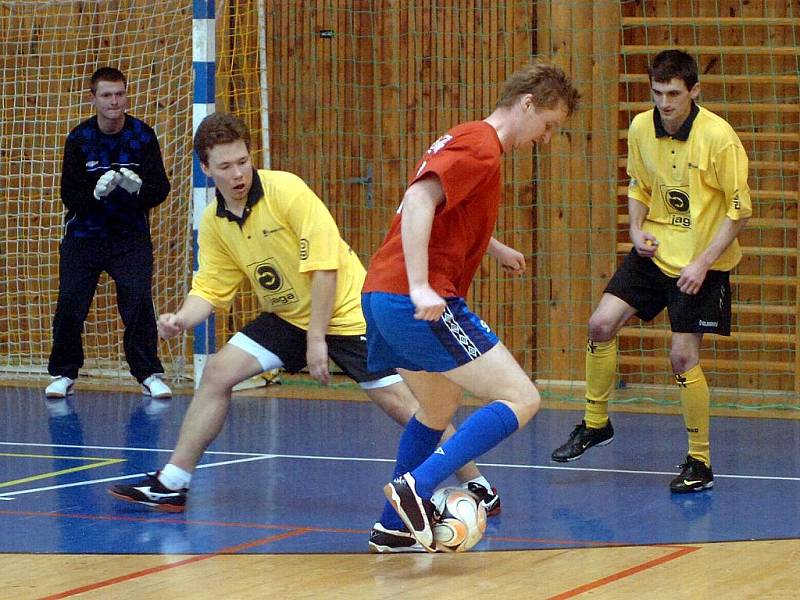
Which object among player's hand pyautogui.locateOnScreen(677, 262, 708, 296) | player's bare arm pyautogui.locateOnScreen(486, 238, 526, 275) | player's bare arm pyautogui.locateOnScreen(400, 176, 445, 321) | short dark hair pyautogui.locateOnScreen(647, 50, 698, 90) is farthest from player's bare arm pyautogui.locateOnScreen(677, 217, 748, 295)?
player's bare arm pyautogui.locateOnScreen(400, 176, 445, 321)

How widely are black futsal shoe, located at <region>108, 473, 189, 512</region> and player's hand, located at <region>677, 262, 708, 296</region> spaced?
203 cm

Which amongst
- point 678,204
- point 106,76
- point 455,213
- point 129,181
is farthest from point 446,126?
point 455,213

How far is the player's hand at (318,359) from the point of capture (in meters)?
4.55

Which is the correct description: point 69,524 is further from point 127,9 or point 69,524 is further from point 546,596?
point 127,9

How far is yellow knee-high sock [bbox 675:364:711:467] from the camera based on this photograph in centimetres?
530

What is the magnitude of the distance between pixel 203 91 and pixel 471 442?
15.3ft

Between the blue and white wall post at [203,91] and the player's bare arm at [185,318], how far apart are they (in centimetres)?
307

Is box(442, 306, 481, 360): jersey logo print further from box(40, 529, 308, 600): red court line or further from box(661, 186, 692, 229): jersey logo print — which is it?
box(661, 186, 692, 229): jersey logo print

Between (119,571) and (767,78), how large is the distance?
5.46m

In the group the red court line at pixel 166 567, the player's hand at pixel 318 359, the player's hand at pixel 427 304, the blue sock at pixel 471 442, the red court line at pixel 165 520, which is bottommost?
the red court line at pixel 166 567

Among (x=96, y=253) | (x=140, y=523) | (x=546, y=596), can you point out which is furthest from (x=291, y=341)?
(x=96, y=253)

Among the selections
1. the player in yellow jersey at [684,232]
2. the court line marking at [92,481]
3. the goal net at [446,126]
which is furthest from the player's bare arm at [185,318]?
the goal net at [446,126]

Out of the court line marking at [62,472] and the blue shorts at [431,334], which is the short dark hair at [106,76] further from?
the blue shorts at [431,334]

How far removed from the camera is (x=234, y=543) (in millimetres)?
4305
